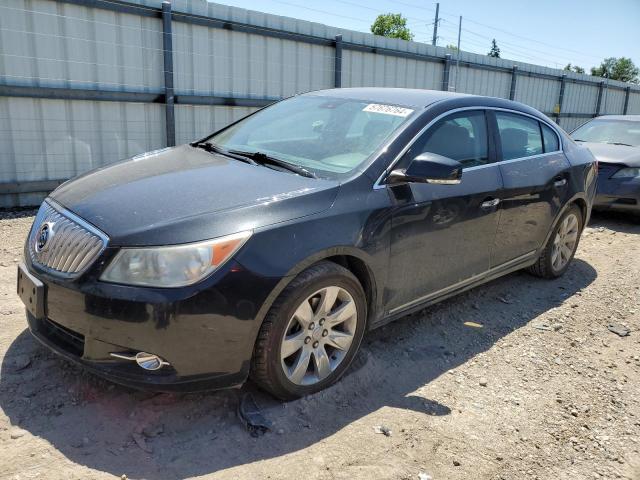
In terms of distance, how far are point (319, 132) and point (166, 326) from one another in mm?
1790

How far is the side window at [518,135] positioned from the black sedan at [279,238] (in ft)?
0.10

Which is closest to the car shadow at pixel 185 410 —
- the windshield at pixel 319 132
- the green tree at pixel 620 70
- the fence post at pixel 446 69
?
the windshield at pixel 319 132

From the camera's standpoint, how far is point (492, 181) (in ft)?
13.1

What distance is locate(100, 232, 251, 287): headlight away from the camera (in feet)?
8.07

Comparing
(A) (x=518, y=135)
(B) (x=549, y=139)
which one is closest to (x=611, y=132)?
(B) (x=549, y=139)

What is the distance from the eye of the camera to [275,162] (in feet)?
11.0

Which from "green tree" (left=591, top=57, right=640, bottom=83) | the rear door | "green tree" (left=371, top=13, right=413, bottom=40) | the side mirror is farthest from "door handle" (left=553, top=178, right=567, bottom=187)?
"green tree" (left=591, top=57, right=640, bottom=83)

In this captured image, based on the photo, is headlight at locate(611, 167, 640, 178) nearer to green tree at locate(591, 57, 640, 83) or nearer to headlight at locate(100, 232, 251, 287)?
headlight at locate(100, 232, 251, 287)

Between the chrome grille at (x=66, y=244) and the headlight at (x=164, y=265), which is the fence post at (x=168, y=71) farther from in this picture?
the headlight at (x=164, y=265)

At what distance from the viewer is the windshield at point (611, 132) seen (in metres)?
8.52

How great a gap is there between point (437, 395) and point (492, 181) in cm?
164

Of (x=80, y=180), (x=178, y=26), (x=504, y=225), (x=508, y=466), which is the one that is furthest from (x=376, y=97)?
(x=178, y=26)

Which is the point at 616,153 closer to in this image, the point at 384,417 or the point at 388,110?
the point at 388,110

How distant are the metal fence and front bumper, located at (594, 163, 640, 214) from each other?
14.8 feet
